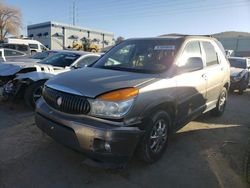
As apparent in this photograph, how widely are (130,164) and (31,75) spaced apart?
→ 3561 millimetres

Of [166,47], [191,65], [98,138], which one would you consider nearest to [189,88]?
[191,65]

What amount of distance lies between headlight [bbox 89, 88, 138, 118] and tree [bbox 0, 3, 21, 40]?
57514 mm

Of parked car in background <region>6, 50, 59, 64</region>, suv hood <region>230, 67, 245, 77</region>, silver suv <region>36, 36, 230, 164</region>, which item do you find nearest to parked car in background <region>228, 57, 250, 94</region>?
suv hood <region>230, 67, 245, 77</region>

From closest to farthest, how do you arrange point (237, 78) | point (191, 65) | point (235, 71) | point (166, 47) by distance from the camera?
1. point (191, 65)
2. point (166, 47)
3. point (237, 78)
4. point (235, 71)

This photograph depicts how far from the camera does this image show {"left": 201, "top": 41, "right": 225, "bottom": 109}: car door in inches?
188

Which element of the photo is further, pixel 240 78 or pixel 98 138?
pixel 240 78

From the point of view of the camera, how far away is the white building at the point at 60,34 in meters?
48.8

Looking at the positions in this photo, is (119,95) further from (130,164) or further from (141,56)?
(141,56)

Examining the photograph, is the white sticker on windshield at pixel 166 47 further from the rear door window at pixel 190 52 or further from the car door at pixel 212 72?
the car door at pixel 212 72

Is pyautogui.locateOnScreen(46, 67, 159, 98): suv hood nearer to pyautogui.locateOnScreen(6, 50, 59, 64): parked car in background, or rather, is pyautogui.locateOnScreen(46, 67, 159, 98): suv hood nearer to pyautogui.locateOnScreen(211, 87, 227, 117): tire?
pyautogui.locateOnScreen(211, 87, 227, 117): tire

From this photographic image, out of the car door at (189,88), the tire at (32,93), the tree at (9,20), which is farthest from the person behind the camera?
the tree at (9,20)

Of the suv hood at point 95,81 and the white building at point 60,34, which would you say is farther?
the white building at point 60,34

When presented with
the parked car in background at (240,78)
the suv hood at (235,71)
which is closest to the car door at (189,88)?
the parked car in background at (240,78)

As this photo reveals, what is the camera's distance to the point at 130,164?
3543 millimetres
